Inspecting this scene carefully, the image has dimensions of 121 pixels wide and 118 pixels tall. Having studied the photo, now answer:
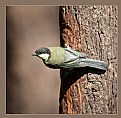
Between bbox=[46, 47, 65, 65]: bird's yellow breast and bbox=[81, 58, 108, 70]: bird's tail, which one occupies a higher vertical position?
bbox=[46, 47, 65, 65]: bird's yellow breast

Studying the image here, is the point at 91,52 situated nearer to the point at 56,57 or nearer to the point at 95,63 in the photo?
the point at 95,63

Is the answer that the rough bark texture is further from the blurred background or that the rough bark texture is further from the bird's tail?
the blurred background

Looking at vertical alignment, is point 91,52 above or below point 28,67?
above

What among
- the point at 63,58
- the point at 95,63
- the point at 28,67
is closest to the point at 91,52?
the point at 95,63

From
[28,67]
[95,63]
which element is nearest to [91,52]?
[95,63]

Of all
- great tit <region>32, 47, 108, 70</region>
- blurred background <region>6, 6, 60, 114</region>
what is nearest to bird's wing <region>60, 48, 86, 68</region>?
great tit <region>32, 47, 108, 70</region>

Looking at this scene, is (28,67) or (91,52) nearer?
(91,52)

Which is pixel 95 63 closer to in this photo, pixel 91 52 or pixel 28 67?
pixel 91 52
